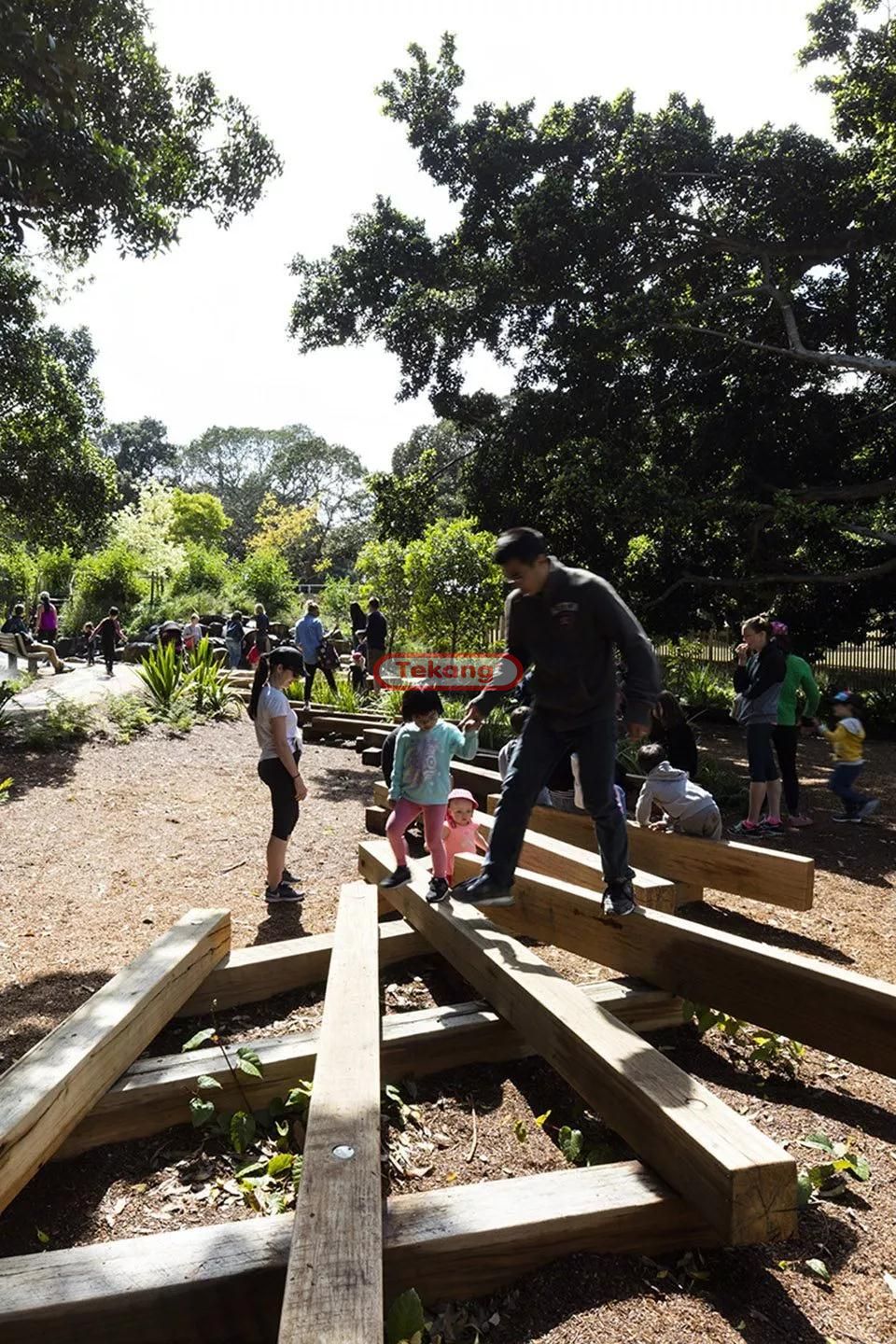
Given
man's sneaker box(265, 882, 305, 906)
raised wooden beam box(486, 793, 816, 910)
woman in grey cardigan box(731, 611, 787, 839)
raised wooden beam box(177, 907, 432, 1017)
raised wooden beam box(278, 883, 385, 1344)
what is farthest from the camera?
woman in grey cardigan box(731, 611, 787, 839)

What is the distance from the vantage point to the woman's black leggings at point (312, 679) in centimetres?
1541

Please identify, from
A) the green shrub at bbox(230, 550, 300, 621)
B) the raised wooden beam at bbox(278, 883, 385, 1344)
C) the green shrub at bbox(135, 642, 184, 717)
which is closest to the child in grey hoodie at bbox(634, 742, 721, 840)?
the raised wooden beam at bbox(278, 883, 385, 1344)

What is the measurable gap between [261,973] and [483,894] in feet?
3.83

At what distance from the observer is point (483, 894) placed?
152 inches

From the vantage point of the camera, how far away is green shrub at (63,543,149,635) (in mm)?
34384

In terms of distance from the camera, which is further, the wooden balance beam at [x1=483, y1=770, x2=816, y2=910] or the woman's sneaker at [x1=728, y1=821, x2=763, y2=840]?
the woman's sneaker at [x1=728, y1=821, x2=763, y2=840]

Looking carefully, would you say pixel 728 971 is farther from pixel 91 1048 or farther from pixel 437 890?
pixel 91 1048

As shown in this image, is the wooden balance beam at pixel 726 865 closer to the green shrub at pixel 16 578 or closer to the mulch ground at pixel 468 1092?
the mulch ground at pixel 468 1092

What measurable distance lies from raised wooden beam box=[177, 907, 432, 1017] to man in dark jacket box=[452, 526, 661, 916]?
882 mm

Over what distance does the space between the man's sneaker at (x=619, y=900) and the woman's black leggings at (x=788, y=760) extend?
521 cm

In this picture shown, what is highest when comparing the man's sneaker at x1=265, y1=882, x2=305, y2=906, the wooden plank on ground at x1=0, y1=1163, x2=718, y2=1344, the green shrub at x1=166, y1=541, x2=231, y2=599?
the green shrub at x1=166, y1=541, x2=231, y2=599

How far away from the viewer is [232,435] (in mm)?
83500

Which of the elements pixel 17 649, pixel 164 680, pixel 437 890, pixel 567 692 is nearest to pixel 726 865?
pixel 437 890

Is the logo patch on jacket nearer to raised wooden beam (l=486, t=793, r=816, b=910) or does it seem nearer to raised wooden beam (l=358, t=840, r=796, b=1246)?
raised wooden beam (l=358, t=840, r=796, b=1246)
